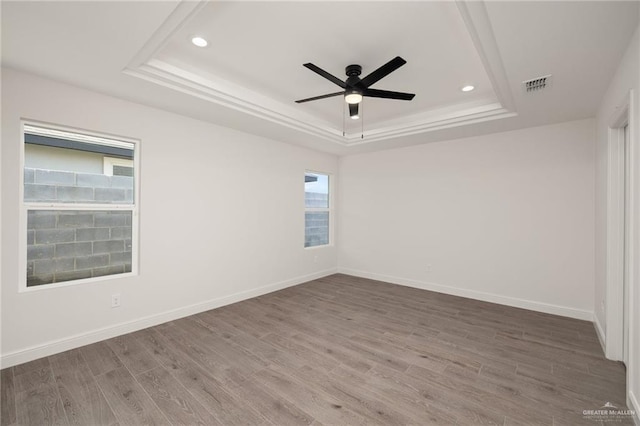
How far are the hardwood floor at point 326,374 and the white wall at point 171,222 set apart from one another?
28 cm

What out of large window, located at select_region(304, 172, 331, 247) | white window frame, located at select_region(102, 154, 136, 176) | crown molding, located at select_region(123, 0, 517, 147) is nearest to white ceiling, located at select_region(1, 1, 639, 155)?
crown molding, located at select_region(123, 0, 517, 147)

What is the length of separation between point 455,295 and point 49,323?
504 centimetres

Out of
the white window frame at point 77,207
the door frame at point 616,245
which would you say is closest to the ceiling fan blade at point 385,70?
the door frame at point 616,245

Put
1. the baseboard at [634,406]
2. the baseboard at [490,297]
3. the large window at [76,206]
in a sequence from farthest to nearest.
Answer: the baseboard at [490,297] < the large window at [76,206] < the baseboard at [634,406]

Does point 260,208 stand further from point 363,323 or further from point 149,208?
point 363,323

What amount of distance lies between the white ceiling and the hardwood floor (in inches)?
99.6

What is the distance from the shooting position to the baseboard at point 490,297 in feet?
11.9

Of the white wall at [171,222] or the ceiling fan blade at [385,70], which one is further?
the white wall at [171,222]

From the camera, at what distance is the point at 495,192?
421 centimetres

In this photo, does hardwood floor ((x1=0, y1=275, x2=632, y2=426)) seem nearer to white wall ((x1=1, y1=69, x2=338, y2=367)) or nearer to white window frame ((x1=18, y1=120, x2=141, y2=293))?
white wall ((x1=1, y1=69, x2=338, y2=367))

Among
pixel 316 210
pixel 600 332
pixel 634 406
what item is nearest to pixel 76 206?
pixel 316 210

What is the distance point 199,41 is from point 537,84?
306cm

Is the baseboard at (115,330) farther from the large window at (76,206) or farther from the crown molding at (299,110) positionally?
the crown molding at (299,110)

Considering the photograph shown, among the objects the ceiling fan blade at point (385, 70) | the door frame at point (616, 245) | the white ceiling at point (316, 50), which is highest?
the white ceiling at point (316, 50)
